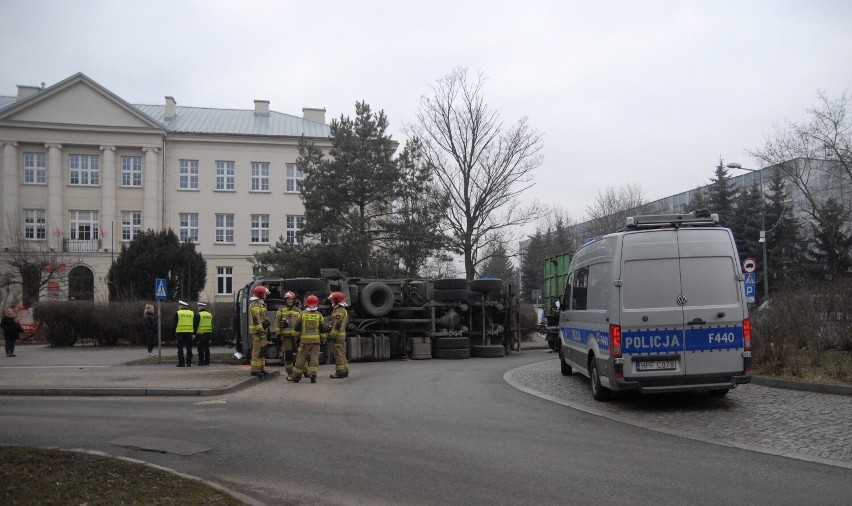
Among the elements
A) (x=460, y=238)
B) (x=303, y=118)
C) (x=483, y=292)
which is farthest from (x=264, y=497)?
(x=303, y=118)

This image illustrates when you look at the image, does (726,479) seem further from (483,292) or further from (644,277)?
(483,292)

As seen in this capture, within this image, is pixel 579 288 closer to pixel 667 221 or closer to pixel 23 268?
pixel 667 221

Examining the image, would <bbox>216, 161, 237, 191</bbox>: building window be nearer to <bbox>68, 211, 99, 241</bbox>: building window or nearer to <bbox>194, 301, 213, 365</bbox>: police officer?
<bbox>68, 211, 99, 241</bbox>: building window

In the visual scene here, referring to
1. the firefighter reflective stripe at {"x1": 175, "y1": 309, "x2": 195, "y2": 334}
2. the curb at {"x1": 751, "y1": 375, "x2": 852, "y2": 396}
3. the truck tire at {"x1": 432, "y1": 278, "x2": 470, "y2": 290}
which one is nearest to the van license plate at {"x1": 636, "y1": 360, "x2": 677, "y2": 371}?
the curb at {"x1": 751, "y1": 375, "x2": 852, "y2": 396}

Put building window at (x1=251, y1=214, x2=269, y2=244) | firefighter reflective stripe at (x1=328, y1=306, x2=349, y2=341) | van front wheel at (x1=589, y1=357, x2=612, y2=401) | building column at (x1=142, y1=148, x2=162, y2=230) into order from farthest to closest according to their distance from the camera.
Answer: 1. building window at (x1=251, y1=214, x2=269, y2=244)
2. building column at (x1=142, y1=148, x2=162, y2=230)
3. firefighter reflective stripe at (x1=328, y1=306, x2=349, y2=341)
4. van front wheel at (x1=589, y1=357, x2=612, y2=401)

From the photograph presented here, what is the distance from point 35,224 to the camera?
168ft

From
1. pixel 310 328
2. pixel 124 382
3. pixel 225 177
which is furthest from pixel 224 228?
pixel 310 328

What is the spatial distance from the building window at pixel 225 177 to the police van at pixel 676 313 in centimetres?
5021

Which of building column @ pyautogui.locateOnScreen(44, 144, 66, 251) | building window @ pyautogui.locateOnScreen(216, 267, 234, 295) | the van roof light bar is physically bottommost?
the van roof light bar

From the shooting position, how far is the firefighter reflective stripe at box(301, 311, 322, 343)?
14.1 meters

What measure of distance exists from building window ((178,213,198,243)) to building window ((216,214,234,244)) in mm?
1710

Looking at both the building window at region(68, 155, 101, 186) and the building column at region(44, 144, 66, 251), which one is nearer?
the building column at region(44, 144, 66, 251)

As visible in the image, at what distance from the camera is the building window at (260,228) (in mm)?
57000

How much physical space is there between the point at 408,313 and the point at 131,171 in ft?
131
